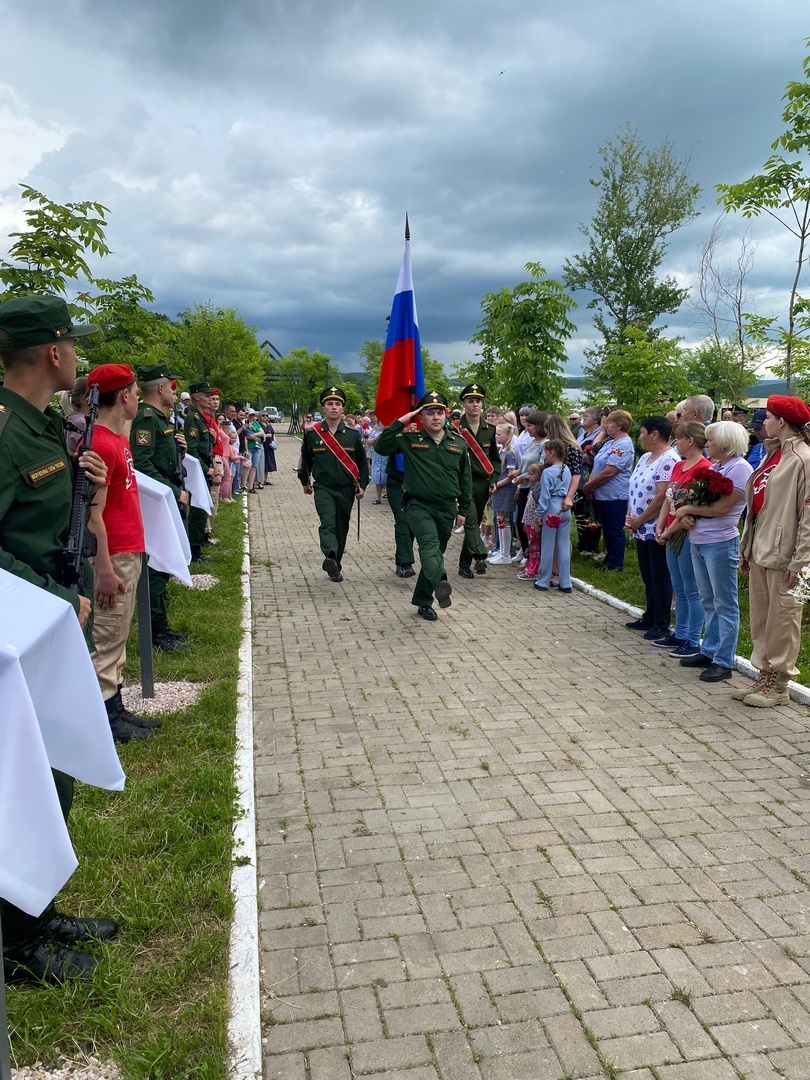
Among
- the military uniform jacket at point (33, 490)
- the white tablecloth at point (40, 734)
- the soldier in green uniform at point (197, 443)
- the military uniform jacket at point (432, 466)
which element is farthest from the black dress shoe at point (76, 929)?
the soldier in green uniform at point (197, 443)

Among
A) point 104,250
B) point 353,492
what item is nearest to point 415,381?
point 353,492

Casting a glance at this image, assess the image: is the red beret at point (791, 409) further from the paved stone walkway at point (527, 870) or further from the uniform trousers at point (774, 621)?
the paved stone walkway at point (527, 870)

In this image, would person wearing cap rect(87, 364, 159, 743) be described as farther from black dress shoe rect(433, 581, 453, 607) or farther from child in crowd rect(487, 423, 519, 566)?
child in crowd rect(487, 423, 519, 566)

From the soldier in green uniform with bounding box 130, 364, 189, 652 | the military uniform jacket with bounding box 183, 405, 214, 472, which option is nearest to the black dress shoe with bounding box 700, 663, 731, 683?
the soldier in green uniform with bounding box 130, 364, 189, 652

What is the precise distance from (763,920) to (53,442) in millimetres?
3598

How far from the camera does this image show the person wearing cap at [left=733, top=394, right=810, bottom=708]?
5691 millimetres

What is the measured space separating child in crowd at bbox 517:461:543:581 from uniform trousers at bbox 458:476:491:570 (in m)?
0.60

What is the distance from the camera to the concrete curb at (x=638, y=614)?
613 cm

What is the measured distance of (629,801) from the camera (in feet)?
14.9

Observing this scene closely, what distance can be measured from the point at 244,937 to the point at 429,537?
562 cm

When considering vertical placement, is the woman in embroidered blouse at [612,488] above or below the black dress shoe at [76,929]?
above

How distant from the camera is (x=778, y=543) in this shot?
5.79 meters

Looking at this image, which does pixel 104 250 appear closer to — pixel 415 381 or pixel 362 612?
pixel 362 612

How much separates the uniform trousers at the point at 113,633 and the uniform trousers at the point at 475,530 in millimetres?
5340
